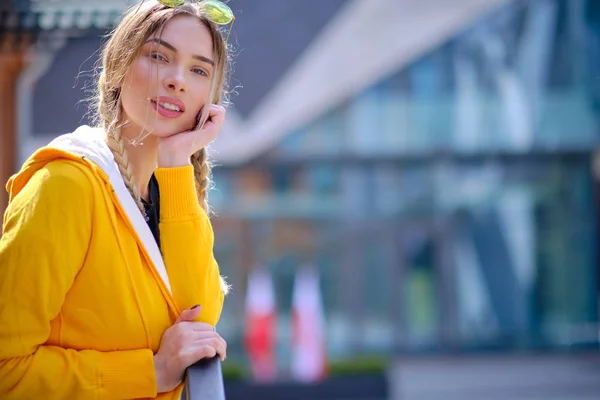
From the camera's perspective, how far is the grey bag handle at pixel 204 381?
5.08ft

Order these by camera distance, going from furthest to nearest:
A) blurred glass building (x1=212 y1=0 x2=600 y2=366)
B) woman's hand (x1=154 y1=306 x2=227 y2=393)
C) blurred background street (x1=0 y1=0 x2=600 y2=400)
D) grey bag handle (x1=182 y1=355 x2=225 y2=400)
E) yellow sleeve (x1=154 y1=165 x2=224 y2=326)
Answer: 1. blurred glass building (x1=212 y1=0 x2=600 y2=366)
2. blurred background street (x1=0 y1=0 x2=600 y2=400)
3. yellow sleeve (x1=154 y1=165 x2=224 y2=326)
4. woman's hand (x1=154 y1=306 x2=227 y2=393)
5. grey bag handle (x1=182 y1=355 x2=225 y2=400)

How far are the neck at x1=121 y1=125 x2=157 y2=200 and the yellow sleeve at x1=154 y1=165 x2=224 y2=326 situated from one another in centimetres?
12

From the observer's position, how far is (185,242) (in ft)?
6.03

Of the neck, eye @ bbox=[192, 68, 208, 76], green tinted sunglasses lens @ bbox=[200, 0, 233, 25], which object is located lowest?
the neck

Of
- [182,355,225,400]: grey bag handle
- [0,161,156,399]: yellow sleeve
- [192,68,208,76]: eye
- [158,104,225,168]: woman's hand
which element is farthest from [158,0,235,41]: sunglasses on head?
[182,355,225,400]: grey bag handle

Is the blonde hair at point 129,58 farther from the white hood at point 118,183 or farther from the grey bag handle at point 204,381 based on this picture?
the grey bag handle at point 204,381

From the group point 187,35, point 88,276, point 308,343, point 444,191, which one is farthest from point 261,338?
point 88,276

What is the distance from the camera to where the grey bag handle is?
1.55 meters

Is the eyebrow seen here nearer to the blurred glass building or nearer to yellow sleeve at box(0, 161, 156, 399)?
yellow sleeve at box(0, 161, 156, 399)

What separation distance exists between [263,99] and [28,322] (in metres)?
15.2

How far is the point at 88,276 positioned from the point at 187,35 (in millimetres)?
536

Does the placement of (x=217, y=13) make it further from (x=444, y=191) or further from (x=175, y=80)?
(x=444, y=191)

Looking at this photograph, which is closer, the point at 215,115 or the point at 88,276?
the point at 88,276

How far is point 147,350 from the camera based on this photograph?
1741 mm
